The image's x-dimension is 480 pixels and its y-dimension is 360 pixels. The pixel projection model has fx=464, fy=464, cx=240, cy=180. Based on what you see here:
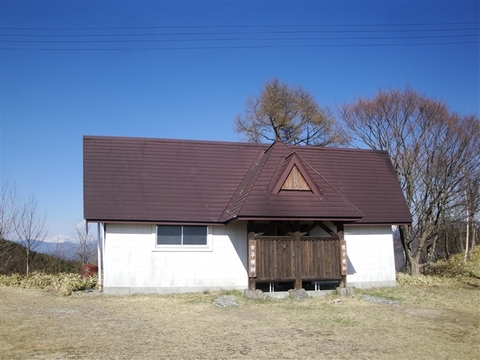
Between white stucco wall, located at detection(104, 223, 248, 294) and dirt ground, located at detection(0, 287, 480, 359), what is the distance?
83 cm

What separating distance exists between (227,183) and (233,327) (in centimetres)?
832

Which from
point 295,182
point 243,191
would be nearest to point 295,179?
point 295,182

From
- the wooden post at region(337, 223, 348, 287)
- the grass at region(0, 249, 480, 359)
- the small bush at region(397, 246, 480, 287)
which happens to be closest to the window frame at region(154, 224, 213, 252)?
the grass at region(0, 249, 480, 359)

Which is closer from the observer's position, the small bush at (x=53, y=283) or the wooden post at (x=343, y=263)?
the wooden post at (x=343, y=263)

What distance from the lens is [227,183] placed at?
60.0 ft

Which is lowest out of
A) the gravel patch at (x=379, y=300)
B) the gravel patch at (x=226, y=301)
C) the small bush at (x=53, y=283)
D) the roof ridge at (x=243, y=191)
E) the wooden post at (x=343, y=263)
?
the gravel patch at (x=379, y=300)

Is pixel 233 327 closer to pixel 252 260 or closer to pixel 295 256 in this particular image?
pixel 252 260

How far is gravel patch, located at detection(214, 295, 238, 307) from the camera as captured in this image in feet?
45.2

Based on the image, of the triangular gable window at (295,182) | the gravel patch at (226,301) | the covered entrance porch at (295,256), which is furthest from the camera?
the triangular gable window at (295,182)

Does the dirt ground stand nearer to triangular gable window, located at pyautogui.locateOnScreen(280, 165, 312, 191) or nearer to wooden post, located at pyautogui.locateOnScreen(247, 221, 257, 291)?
wooden post, located at pyautogui.locateOnScreen(247, 221, 257, 291)

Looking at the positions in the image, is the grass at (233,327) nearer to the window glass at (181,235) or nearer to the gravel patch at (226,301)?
the gravel patch at (226,301)

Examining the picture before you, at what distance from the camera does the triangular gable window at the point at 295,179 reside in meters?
16.1

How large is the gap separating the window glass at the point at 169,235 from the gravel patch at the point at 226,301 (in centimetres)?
288

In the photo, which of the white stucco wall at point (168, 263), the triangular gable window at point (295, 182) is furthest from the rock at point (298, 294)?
the triangular gable window at point (295, 182)
